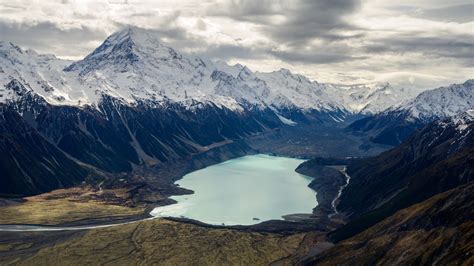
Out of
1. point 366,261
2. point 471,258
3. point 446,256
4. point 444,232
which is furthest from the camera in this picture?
point 366,261

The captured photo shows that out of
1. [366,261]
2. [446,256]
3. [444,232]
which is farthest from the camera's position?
[366,261]

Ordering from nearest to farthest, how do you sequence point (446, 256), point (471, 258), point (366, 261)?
point (471, 258), point (446, 256), point (366, 261)

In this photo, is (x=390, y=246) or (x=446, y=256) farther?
(x=390, y=246)

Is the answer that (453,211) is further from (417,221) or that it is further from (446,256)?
(446,256)

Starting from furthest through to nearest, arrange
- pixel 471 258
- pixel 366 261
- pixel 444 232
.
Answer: pixel 366 261, pixel 444 232, pixel 471 258

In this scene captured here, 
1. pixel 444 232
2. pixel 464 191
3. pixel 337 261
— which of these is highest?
pixel 464 191

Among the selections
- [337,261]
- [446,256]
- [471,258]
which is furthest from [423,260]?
[337,261]

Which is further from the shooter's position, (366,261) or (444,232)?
(366,261)

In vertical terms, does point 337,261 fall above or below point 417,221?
below

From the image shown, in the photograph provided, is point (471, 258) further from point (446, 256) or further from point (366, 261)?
point (366, 261)
